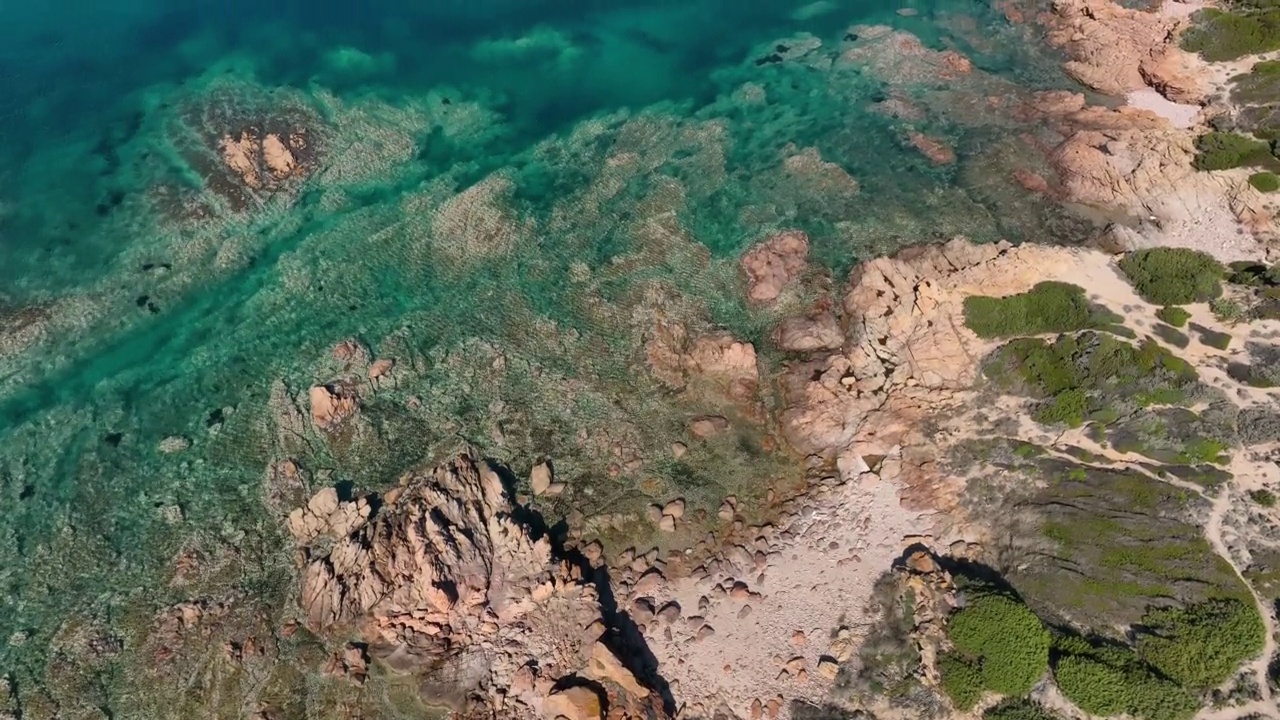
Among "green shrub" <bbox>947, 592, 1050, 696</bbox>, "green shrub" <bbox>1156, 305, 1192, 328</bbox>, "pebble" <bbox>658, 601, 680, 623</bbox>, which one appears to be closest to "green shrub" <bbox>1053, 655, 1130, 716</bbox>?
"green shrub" <bbox>947, 592, 1050, 696</bbox>

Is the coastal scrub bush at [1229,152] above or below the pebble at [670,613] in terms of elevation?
above

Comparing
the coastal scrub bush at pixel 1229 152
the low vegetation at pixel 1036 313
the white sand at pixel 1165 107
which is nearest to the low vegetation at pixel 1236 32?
the white sand at pixel 1165 107

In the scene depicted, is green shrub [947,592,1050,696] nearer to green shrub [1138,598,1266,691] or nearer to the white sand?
green shrub [1138,598,1266,691]

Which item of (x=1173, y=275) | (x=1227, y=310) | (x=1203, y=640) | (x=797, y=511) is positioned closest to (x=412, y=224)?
(x=797, y=511)

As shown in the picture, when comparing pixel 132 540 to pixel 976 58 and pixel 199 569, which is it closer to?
pixel 199 569

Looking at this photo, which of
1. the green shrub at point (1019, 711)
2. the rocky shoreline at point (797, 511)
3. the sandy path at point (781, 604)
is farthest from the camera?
the sandy path at point (781, 604)

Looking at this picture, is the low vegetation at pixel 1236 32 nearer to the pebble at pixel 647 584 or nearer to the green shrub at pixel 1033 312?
the green shrub at pixel 1033 312
